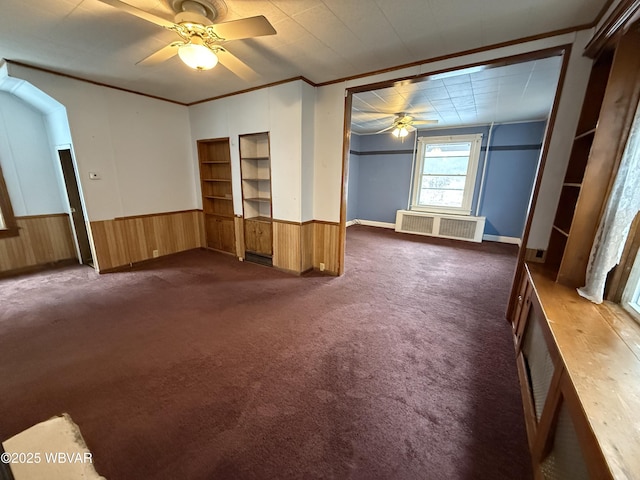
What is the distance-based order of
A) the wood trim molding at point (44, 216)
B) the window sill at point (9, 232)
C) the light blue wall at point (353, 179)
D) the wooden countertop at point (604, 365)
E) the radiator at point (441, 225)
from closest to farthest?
1. the wooden countertop at point (604, 365)
2. the window sill at point (9, 232)
3. the wood trim molding at point (44, 216)
4. the radiator at point (441, 225)
5. the light blue wall at point (353, 179)

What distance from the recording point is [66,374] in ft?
6.23

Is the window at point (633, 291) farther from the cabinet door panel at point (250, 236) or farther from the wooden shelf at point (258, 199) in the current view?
the cabinet door panel at point (250, 236)

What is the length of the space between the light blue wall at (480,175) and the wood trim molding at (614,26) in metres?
4.21

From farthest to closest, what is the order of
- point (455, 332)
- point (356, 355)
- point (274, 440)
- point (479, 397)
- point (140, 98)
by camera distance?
point (140, 98), point (455, 332), point (356, 355), point (479, 397), point (274, 440)

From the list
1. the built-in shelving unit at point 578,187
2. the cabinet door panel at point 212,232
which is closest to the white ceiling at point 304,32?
the built-in shelving unit at point 578,187

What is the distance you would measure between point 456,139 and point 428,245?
2.70 m

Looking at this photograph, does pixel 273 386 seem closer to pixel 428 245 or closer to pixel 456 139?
pixel 428 245

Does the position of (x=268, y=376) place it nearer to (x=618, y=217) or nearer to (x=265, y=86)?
(x=618, y=217)

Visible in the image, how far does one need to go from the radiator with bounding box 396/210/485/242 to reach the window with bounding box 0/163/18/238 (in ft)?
23.9

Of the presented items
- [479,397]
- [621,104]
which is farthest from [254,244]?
[621,104]

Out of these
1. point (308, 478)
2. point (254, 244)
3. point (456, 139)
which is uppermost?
point (456, 139)

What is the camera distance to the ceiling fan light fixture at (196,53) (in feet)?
6.25

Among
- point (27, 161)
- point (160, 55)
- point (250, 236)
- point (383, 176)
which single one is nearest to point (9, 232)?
point (27, 161)

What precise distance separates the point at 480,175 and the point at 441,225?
142 cm
